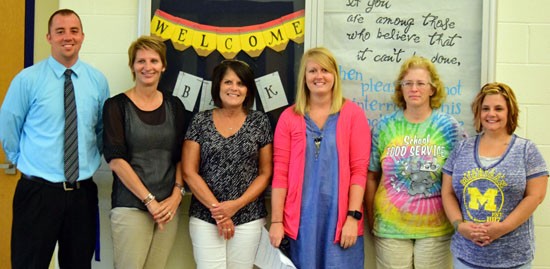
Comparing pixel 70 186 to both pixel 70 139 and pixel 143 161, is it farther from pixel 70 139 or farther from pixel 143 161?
pixel 143 161

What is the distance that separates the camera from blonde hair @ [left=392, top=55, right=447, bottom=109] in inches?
91.2

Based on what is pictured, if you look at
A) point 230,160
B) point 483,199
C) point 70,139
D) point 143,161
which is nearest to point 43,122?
point 70,139

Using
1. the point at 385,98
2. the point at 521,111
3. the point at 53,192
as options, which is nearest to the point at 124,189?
the point at 53,192

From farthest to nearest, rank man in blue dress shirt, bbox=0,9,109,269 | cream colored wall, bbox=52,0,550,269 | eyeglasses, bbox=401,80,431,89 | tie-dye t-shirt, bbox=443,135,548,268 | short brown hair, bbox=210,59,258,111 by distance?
cream colored wall, bbox=52,0,550,269 < short brown hair, bbox=210,59,258,111 < eyeglasses, bbox=401,80,431,89 < man in blue dress shirt, bbox=0,9,109,269 < tie-dye t-shirt, bbox=443,135,548,268

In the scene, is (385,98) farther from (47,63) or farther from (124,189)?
(47,63)

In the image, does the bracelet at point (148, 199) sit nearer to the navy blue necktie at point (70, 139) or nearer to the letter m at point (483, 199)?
the navy blue necktie at point (70, 139)

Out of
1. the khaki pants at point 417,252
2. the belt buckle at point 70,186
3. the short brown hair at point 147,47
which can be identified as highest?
the short brown hair at point 147,47

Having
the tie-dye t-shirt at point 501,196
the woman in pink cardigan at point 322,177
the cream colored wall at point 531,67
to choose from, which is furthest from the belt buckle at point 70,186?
the cream colored wall at point 531,67

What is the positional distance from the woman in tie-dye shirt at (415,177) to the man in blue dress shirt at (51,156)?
4.23 ft

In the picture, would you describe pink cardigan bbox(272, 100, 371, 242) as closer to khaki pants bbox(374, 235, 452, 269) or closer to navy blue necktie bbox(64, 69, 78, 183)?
khaki pants bbox(374, 235, 452, 269)

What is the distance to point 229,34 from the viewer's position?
2.62 metres

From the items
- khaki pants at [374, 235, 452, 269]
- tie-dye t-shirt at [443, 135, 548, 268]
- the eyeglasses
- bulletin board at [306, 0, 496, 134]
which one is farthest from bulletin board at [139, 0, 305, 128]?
tie-dye t-shirt at [443, 135, 548, 268]

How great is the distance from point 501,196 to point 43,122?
1910 millimetres

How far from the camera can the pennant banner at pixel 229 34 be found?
261cm
